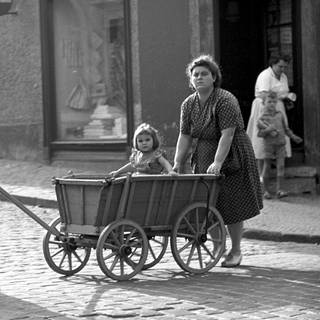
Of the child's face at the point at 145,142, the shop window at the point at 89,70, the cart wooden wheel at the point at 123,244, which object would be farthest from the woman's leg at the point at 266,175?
the cart wooden wheel at the point at 123,244

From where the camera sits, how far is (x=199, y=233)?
8.16 m

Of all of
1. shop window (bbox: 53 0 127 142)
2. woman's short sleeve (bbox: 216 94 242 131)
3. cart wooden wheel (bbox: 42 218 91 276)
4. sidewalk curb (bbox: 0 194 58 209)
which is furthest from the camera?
shop window (bbox: 53 0 127 142)

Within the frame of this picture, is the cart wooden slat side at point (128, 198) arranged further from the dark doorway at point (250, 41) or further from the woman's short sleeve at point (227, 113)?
the dark doorway at point (250, 41)

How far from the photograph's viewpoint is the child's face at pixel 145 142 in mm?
8414

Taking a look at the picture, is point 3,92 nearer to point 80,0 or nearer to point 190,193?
point 80,0

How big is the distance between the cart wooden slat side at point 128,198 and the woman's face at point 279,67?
5.39 m

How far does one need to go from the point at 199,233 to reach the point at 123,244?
776mm

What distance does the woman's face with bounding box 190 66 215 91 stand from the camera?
835 centimetres

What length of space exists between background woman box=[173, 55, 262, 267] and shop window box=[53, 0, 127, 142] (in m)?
6.78

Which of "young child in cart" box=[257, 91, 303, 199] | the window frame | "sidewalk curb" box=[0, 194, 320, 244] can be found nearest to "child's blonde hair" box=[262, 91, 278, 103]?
"young child in cart" box=[257, 91, 303, 199]

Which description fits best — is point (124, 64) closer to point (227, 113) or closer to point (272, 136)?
point (272, 136)

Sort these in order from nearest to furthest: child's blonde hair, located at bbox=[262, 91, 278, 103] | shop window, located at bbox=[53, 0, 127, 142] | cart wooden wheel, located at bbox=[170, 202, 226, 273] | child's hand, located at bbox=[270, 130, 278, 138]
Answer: cart wooden wheel, located at bbox=[170, 202, 226, 273], child's hand, located at bbox=[270, 130, 278, 138], child's blonde hair, located at bbox=[262, 91, 278, 103], shop window, located at bbox=[53, 0, 127, 142]

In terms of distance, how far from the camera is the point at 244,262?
883cm

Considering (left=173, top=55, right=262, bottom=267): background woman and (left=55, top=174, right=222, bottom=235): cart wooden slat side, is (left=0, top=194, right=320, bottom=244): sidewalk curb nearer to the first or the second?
(left=173, top=55, right=262, bottom=267): background woman
